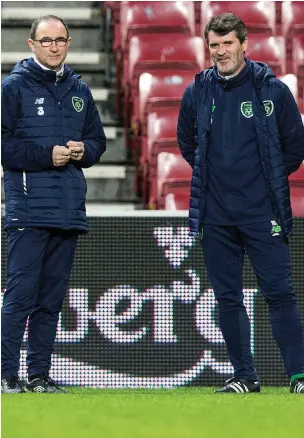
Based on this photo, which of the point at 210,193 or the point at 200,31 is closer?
the point at 210,193

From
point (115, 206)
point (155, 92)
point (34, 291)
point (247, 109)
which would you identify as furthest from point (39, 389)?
point (155, 92)

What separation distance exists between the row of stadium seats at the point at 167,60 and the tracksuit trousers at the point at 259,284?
1829 millimetres

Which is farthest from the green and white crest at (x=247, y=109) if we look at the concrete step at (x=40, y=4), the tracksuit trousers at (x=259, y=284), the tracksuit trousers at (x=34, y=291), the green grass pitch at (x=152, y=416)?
the concrete step at (x=40, y=4)

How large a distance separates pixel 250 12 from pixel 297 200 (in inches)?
86.5

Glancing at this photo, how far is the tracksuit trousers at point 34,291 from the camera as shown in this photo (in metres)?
4.60

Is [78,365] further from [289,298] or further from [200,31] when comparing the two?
[200,31]

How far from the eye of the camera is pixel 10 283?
4645 millimetres

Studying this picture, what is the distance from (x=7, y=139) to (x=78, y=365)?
1.36m

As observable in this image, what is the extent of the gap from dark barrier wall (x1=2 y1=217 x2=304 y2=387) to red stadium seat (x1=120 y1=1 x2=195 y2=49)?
2524mm

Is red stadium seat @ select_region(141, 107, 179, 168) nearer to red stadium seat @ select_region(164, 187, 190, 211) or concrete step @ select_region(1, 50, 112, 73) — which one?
red stadium seat @ select_region(164, 187, 190, 211)

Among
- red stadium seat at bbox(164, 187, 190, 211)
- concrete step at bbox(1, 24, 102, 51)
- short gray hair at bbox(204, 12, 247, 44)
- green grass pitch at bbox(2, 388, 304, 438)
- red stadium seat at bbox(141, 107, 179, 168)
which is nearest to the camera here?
green grass pitch at bbox(2, 388, 304, 438)

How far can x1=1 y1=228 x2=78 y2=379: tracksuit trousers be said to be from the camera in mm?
4598

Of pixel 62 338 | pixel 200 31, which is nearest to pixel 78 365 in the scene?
pixel 62 338

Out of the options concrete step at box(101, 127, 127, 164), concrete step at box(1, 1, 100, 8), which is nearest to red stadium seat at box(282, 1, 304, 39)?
concrete step at box(101, 127, 127, 164)
